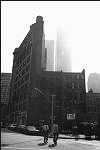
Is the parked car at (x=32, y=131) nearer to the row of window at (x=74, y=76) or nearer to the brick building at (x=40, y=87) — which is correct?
the brick building at (x=40, y=87)

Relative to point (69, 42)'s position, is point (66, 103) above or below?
below

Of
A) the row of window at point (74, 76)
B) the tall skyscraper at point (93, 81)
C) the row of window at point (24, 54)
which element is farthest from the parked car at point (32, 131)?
the tall skyscraper at point (93, 81)

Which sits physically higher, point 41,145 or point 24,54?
point 24,54

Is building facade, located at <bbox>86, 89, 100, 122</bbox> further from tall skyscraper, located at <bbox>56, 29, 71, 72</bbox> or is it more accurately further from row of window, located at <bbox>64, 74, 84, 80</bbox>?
tall skyscraper, located at <bbox>56, 29, 71, 72</bbox>

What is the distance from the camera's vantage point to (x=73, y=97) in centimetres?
6581

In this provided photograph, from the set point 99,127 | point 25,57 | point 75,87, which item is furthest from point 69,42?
point 99,127

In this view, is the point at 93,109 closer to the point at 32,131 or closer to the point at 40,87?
the point at 40,87

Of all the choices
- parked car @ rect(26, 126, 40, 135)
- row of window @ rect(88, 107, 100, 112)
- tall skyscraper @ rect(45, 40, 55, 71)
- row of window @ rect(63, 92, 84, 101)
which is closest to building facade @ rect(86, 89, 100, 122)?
row of window @ rect(88, 107, 100, 112)

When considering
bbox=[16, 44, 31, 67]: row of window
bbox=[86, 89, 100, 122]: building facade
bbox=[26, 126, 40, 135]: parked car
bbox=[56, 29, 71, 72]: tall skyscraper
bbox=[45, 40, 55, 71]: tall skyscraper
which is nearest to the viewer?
bbox=[26, 126, 40, 135]: parked car

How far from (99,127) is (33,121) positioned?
3806 cm

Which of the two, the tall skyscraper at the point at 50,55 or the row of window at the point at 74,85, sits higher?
the tall skyscraper at the point at 50,55

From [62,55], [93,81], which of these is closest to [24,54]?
[62,55]

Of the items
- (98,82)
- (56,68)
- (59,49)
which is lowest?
(98,82)

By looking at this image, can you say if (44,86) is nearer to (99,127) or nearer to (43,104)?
(43,104)
